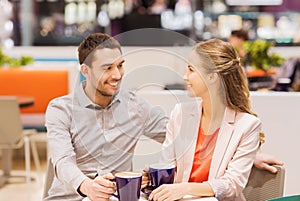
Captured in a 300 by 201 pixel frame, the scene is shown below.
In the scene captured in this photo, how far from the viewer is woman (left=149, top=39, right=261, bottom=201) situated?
216 centimetres

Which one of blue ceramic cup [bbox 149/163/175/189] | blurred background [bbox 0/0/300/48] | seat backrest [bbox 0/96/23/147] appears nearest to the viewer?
blue ceramic cup [bbox 149/163/175/189]

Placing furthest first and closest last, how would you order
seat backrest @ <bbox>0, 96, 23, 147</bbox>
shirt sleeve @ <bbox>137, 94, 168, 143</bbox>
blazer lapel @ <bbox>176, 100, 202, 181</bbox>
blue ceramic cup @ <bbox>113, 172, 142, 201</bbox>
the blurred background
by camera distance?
the blurred background, seat backrest @ <bbox>0, 96, 23, 147</bbox>, shirt sleeve @ <bbox>137, 94, 168, 143</bbox>, blazer lapel @ <bbox>176, 100, 202, 181</bbox>, blue ceramic cup @ <bbox>113, 172, 142, 201</bbox>

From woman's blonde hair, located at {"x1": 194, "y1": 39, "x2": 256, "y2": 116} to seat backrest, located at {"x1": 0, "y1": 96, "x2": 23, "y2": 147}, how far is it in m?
3.01

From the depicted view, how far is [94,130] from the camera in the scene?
8.02 ft

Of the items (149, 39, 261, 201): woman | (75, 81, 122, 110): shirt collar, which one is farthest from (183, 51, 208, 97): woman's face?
(75, 81, 122, 110): shirt collar

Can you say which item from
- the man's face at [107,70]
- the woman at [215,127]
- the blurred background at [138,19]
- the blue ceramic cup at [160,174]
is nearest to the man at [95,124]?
the man's face at [107,70]

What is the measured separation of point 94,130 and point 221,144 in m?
0.55

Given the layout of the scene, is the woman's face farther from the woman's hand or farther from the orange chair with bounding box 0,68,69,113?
the orange chair with bounding box 0,68,69,113

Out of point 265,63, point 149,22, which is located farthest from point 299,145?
point 149,22

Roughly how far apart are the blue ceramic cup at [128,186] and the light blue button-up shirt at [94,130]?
457 mm

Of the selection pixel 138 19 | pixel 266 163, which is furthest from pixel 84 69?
pixel 138 19

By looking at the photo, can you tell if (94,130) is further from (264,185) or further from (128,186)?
(264,185)

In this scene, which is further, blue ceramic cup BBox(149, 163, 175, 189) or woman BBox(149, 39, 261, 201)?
woman BBox(149, 39, 261, 201)

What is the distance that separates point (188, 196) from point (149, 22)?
304 inches
